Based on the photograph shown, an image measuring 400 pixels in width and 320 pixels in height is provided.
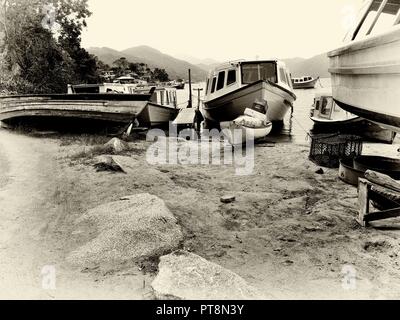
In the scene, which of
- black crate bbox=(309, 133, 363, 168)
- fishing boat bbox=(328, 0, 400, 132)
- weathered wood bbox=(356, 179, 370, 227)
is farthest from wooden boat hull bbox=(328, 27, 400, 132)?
black crate bbox=(309, 133, 363, 168)

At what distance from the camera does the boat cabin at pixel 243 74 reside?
1820 centimetres

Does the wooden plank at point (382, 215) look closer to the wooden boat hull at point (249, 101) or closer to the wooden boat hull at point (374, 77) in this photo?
the wooden boat hull at point (374, 77)

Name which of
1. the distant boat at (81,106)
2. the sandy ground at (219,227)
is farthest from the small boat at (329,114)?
the distant boat at (81,106)

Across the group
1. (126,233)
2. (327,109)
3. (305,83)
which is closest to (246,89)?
(327,109)

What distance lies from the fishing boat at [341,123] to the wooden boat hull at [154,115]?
8464 millimetres

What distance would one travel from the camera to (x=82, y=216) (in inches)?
248

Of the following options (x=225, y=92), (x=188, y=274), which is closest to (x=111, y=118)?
(x=225, y=92)

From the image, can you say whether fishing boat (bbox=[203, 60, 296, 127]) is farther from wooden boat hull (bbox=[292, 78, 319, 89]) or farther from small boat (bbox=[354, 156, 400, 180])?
wooden boat hull (bbox=[292, 78, 319, 89])

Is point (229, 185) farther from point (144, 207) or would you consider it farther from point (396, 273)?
point (396, 273)

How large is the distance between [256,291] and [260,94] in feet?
45.7

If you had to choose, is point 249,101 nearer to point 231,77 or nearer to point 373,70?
point 231,77

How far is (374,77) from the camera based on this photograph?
466cm

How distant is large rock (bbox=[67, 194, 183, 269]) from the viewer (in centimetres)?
494
